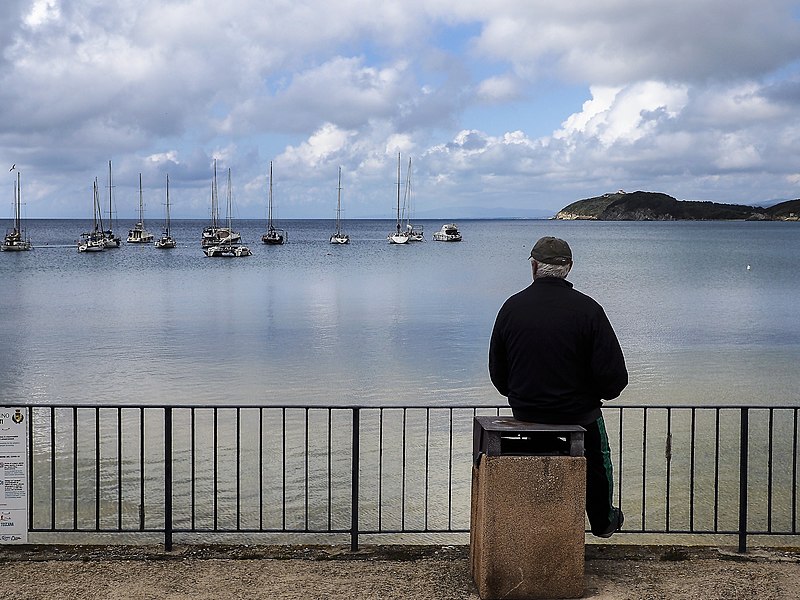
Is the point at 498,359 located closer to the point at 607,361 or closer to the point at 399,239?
the point at 607,361

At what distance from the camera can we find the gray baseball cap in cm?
602

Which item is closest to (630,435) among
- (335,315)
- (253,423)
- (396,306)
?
(253,423)

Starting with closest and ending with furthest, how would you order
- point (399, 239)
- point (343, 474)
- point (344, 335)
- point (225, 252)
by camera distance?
point (343, 474) < point (344, 335) < point (225, 252) < point (399, 239)

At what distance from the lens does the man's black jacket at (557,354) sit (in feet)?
19.2

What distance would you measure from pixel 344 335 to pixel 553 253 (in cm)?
2829

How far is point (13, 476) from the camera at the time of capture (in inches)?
272

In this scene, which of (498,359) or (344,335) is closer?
(498,359)

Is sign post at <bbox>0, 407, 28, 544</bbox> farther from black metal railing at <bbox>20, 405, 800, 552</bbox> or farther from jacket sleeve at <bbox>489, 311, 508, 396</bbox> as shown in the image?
jacket sleeve at <bbox>489, 311, 508, 396</bbox>

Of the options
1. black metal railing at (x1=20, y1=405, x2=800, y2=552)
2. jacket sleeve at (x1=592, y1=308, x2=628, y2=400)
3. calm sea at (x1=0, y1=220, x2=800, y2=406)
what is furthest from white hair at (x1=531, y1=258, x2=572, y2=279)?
calm sea at (x1=0, y1=220, x2=800, y2=406)

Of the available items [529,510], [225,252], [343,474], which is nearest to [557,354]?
[529,510]

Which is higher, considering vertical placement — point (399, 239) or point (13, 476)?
point (399, 239)

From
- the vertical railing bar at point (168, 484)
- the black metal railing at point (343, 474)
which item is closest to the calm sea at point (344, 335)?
the black metal railing at point (343, 474)

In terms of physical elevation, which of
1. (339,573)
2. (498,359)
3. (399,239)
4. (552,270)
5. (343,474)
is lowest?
(343,474)

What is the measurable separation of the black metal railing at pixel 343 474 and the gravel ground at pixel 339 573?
2813mm
